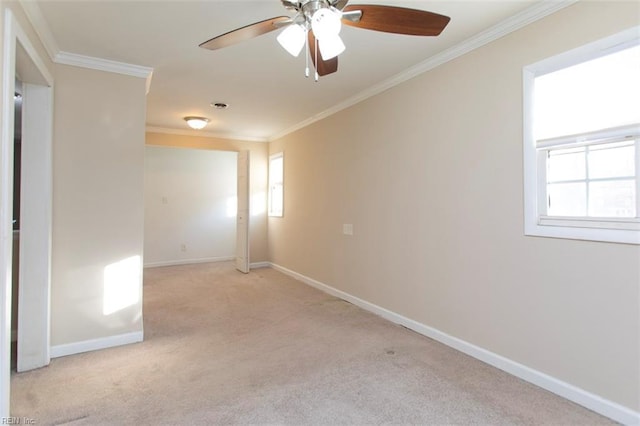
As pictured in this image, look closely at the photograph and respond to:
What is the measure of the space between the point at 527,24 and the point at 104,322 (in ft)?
13.1

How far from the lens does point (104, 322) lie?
9.59ft

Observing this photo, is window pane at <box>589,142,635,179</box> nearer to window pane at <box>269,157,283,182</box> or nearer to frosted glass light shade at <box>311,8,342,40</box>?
frosted glass light shade at <box>311,8,342,40</box>

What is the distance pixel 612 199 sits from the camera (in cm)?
198

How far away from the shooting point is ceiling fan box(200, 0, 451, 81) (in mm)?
1572

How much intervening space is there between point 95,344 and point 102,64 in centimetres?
239

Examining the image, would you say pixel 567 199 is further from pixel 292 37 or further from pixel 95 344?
pixel 95 344

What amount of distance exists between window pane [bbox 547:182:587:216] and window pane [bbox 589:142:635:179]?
0.11m

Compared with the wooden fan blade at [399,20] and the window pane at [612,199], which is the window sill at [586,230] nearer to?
the window pane at [612,199]

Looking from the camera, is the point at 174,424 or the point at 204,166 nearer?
the point at 174,424

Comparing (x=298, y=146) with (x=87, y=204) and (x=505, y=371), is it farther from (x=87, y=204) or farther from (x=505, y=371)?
(x=505, y=371)

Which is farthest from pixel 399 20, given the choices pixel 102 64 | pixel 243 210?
pixel 243 210

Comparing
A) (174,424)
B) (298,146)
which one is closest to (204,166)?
(298,146)

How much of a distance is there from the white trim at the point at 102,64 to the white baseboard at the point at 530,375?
3288mm

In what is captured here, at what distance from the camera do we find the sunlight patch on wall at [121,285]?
2.95 m
